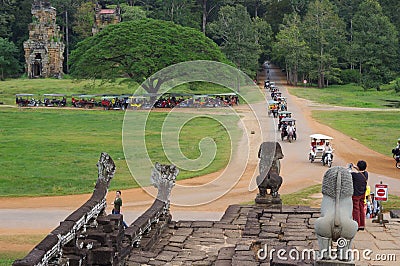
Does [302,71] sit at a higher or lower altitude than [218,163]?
higher

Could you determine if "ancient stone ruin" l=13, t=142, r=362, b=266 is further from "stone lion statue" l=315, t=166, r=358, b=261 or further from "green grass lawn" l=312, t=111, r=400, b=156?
"green grass lawn" l=312, t=111, r=400, b=156

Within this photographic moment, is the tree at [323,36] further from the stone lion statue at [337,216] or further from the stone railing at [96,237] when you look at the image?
the stone lion statue at [337,216]

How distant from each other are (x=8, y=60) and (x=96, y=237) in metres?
57.9

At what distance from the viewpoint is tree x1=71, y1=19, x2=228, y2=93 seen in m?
44.4

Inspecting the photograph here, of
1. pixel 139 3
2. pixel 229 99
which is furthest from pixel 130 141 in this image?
pixel 139 3

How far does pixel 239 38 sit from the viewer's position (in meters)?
61.0

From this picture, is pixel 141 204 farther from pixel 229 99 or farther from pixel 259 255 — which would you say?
pixel 229 99

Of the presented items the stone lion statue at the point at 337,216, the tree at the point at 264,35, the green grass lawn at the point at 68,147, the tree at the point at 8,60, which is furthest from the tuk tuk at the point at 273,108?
the tree at the point at 8,60

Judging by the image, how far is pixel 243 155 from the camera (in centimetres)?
2427

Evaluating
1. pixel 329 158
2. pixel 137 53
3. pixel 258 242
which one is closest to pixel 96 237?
pixel 258 242

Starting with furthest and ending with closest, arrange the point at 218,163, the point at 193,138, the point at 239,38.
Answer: the point at 239,38 → the point at 193,138 → the point at 218,163

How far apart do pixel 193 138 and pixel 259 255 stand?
2077cm

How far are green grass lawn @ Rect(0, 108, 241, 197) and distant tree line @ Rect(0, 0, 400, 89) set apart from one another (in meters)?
20.1

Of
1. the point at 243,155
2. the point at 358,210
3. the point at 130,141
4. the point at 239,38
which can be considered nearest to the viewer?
the point at 358,210
